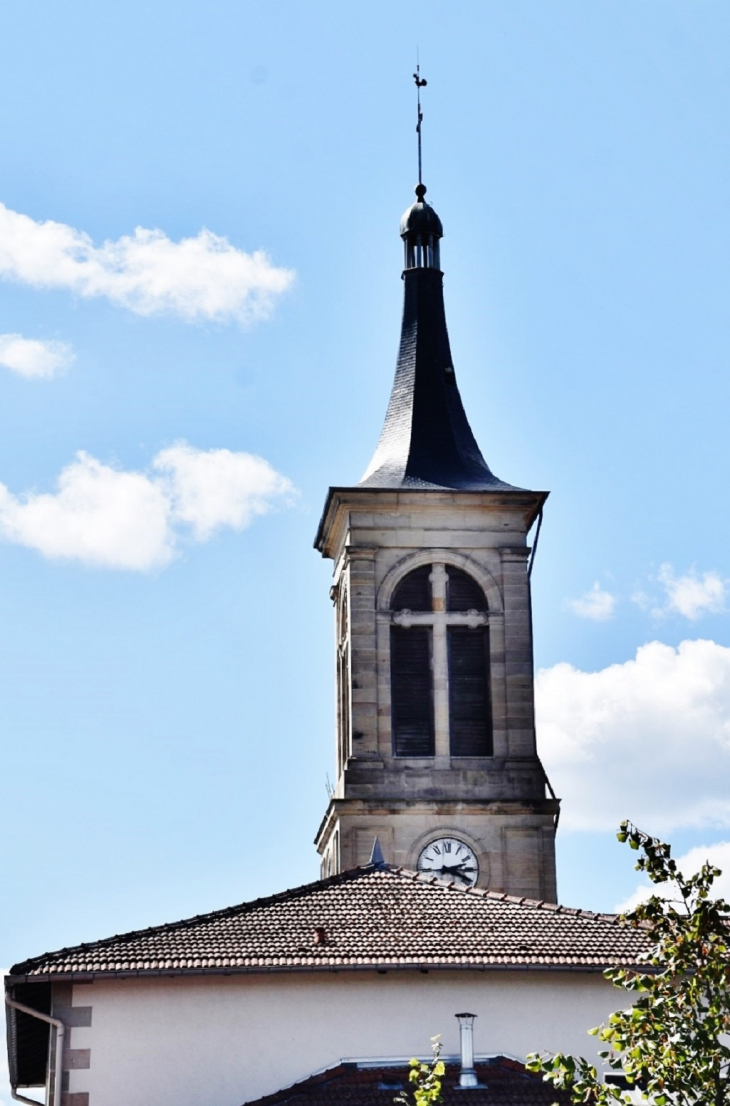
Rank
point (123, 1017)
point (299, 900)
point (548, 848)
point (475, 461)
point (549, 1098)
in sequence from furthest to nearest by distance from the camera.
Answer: point (475, 461) → point (548, 848) → point (299, 900) → point (123, 1017) → point (549, 1098)

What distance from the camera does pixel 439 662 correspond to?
140 feet

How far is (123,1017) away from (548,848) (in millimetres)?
20057

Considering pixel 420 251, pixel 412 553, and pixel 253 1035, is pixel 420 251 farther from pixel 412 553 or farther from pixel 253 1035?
pixel 253 1035

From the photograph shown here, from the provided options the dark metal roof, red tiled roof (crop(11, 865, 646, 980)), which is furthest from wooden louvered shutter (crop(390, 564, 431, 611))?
red tiled roof (crop(11, 865, 646, 980))

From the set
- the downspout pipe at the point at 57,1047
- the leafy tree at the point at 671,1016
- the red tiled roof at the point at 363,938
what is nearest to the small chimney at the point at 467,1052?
the red tiled roof at the point at 363,938

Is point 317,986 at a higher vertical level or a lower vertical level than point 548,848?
lower

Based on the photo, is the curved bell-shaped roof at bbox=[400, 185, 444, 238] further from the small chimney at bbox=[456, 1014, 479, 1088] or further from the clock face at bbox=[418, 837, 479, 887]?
the small chimney at bbox=[456, 1014, 479, 1088]

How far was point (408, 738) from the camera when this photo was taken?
42.0m

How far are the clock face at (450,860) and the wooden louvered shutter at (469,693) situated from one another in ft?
6.27

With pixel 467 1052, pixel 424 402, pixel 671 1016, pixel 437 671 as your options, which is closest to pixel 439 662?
pixel 437 671

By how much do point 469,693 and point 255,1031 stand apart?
21.2 m

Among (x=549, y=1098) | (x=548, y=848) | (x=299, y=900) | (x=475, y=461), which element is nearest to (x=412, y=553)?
(x=475, y=461)

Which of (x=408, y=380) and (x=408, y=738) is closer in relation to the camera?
(x=408, y=738)

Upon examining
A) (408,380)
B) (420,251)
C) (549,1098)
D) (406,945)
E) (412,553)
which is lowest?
(549,1098)
